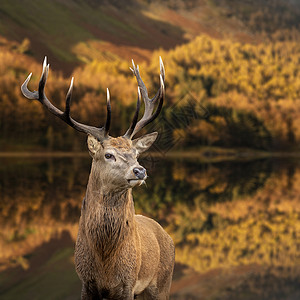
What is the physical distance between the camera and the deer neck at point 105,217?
231 inches

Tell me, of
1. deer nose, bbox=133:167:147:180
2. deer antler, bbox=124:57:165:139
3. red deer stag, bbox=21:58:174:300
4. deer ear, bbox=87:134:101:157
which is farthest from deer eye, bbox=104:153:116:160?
deer antler, bbox=124:57:165:139

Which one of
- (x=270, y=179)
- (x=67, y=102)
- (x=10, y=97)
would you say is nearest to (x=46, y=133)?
(x=10, y=97)

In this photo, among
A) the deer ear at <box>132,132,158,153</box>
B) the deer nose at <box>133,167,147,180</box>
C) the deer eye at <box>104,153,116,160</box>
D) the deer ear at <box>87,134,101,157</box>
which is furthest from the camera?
the deer ear at <box>132,132,158,153</box>

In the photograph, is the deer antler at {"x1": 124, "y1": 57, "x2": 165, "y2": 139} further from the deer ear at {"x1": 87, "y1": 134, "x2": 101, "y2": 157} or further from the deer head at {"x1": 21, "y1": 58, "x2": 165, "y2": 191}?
the deer ear at {"x1": 87, "y1": 134, "x2": 101, "y2": 157}

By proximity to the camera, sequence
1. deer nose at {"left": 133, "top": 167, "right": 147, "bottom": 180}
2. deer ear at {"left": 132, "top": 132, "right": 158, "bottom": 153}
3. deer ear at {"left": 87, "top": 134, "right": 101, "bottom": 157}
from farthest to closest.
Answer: deer ear at {"left": 132, "top": 132, "right": 158, "bottom": 153} < deer ear at {"left": 87, "top": 134, "right": 101, "bottom": 157} < deer nose at {"left": 133, "top": 167, "right": 147, "bottom": 180}

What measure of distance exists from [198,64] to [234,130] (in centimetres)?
1305

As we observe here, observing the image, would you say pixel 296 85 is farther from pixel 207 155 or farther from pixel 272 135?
pixel 207 155

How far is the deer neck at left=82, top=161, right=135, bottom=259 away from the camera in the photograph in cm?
586

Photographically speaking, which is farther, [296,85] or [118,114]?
[296,85]

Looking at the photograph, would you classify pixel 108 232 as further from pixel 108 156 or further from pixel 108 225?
pixel 108 156

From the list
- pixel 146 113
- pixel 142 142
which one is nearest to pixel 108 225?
pixel 142 142

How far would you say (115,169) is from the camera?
570 cm

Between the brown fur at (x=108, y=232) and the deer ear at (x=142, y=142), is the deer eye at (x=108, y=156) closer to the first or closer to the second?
the brown fur at (x=108, y=232)

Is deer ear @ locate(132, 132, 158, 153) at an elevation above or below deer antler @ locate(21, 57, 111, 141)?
below
